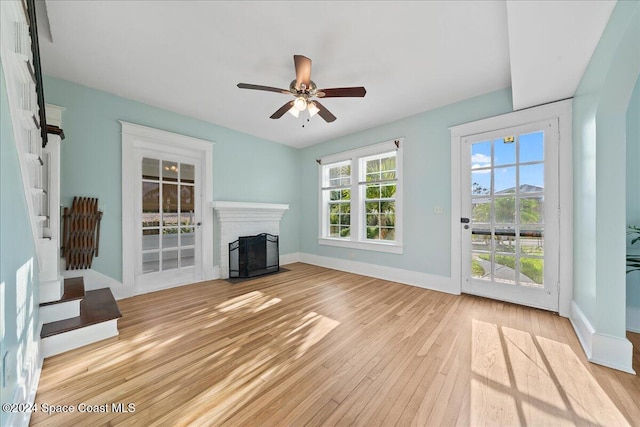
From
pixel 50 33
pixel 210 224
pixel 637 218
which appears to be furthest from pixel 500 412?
pixel 50 33

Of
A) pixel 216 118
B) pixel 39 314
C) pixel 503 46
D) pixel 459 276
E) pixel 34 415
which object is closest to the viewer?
pixel 34 415

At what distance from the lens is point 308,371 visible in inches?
68.1

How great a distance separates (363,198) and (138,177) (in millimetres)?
3608

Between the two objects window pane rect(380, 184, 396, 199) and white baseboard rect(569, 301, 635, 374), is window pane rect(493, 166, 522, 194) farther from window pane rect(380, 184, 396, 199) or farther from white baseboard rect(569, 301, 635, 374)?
white baseboard rect(569, 301, 635, 374)

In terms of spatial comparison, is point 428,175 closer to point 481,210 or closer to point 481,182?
point 481,182

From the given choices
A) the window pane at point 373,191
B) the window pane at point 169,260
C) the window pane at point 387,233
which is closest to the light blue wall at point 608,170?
the window pane at point 387,233

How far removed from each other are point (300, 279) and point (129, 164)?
9.96ft

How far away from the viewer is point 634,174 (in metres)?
2.28

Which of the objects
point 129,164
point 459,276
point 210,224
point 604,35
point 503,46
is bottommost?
point 459,276

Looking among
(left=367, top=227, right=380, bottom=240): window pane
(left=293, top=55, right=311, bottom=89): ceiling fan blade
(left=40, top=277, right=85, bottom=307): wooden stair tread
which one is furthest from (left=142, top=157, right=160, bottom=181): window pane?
(left=367, top=227, right=380, bottom=240): window pane

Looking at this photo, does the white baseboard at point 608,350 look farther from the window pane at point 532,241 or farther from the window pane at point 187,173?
the window pane at point 187,173

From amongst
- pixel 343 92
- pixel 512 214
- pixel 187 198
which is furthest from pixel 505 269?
pixel 187 198

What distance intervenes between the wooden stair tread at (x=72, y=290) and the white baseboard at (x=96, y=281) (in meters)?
0.11

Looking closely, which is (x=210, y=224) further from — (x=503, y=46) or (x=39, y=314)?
(x=503, y=46)
